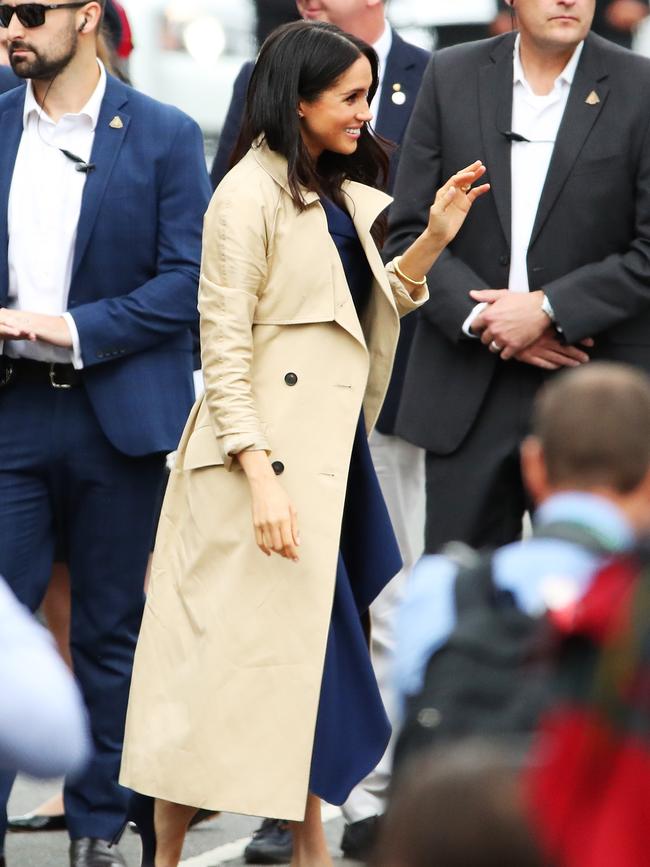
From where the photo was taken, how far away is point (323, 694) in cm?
482

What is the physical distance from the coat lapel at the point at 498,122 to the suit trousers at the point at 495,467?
0.40 metres

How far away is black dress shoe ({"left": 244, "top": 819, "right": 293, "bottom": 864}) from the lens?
214 inches

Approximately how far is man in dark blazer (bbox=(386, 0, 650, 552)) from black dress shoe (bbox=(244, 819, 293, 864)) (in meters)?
0.94

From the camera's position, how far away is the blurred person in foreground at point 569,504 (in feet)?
9.31

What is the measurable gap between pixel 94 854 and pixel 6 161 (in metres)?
1.90

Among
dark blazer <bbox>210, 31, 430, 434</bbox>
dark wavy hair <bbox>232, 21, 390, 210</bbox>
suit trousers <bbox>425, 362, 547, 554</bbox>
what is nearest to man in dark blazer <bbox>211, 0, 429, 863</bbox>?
dark blazer <bbox>210, 31, 430, 434</bbox>

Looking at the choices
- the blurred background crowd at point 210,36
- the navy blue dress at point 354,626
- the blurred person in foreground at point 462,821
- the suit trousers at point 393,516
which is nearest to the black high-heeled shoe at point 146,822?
the navy blue dress at point 354,626

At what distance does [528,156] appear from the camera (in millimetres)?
5391

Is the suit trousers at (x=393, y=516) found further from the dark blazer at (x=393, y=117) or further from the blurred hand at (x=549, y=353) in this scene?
the blurred hand at (x=549, y=353)

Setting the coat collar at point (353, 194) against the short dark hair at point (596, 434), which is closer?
the short dark hair at point (596, 434)

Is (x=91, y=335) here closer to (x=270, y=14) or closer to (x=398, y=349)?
(x=398, y=349)

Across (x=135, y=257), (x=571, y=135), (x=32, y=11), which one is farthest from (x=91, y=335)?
(x=571, y=135)

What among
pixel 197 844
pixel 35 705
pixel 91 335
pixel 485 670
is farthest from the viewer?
pixel 197 844

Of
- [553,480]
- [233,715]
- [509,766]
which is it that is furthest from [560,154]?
[509,766]
